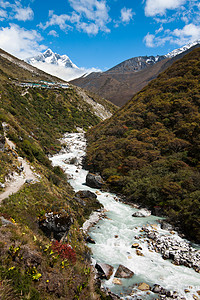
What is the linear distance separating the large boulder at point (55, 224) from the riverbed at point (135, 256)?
14.3 feet

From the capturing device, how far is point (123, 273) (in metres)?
12.2

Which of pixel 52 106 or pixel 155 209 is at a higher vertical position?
pixel 52 106

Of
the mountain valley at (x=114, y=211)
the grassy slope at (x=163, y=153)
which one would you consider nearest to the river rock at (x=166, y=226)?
the mountain valley at (x=114, y=211)

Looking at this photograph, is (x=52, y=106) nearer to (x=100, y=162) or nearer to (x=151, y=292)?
(x=100, y=162)

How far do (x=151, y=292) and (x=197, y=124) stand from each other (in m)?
32.2

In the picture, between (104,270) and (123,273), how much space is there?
1.37 meters

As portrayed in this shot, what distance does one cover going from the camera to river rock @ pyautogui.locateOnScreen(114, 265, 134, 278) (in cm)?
1202

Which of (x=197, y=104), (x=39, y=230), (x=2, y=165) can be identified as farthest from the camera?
(x=197, y=104)

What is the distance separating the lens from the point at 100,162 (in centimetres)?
3772

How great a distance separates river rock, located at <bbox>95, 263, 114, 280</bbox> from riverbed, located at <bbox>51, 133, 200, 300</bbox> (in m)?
0.30

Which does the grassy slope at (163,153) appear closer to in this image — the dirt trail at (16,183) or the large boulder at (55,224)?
the large boulder at (55,224)

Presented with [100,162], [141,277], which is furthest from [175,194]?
[100,162]

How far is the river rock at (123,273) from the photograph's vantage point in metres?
12.0

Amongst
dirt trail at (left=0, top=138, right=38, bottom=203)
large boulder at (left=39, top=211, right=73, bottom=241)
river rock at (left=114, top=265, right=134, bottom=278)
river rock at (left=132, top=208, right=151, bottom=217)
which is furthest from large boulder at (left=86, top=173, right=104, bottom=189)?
large boulder at (left=39, top=211, right=73, bottom=241)
